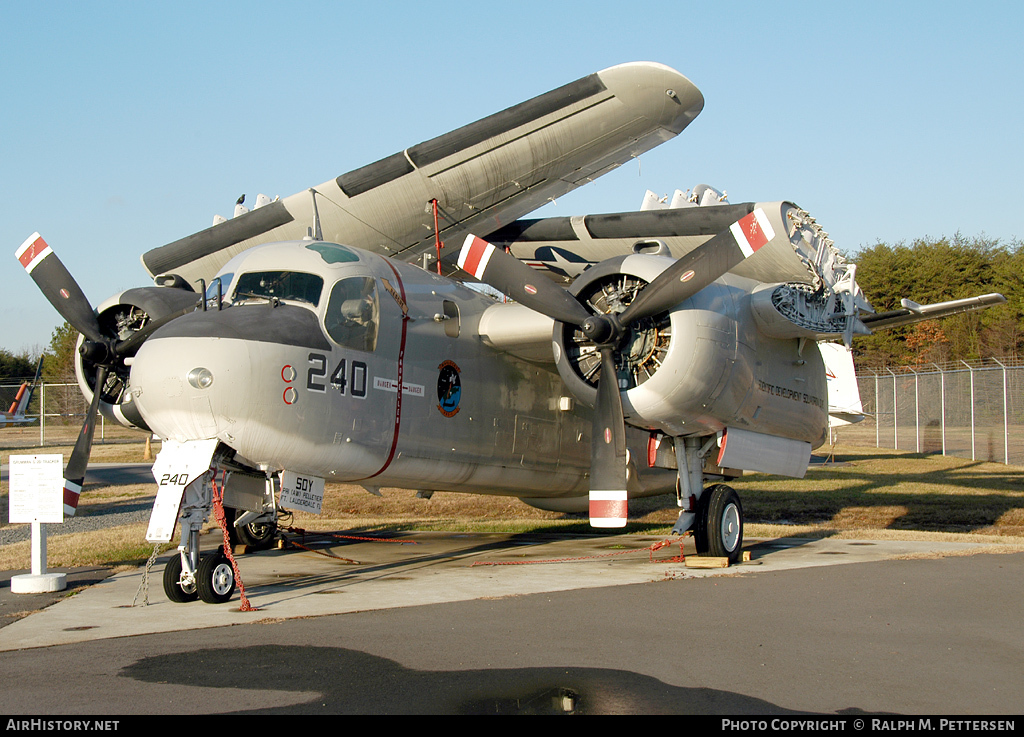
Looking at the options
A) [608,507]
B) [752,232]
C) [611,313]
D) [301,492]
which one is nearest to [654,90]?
[752,232]

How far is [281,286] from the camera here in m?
10.1

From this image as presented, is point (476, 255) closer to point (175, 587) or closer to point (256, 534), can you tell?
point (175, 587)

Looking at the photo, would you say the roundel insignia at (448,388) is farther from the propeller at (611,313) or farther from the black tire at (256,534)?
the black tire at (256,534)

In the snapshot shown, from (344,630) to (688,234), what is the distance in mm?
8582

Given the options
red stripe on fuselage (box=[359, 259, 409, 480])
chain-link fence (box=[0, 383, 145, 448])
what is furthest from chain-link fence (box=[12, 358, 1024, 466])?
red stripe on fuselage (box=[359, 259, 409, 480])

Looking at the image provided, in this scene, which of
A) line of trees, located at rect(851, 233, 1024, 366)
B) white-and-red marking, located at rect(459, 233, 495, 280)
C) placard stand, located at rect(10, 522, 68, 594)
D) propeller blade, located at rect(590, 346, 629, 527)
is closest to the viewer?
placard stand, located at rect(10, 522, 68, 594)

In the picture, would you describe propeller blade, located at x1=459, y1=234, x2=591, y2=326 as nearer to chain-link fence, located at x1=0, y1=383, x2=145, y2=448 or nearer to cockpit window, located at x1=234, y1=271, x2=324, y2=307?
cockpit window, located at x1=234, y1=271, x2=324, y2=307

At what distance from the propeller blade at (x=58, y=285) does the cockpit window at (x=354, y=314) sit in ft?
13.9

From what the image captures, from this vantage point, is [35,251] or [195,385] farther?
[35,251]

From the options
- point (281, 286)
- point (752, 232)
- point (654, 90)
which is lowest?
point (281, 286)

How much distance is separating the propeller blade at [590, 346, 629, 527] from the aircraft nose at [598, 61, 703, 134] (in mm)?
4463

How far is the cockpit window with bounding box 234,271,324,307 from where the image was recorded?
10067 mm

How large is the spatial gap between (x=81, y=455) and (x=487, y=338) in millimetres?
5610

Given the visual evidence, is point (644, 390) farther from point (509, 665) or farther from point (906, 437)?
point (906, 437)
